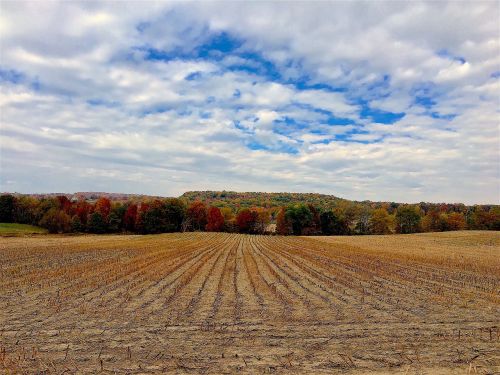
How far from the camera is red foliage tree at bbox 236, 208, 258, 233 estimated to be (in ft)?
343

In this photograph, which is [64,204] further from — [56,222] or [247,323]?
[247,323]

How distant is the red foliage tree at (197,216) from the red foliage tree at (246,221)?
9.65 metres

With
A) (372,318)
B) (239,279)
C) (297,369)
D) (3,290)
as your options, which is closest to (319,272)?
(239,279)

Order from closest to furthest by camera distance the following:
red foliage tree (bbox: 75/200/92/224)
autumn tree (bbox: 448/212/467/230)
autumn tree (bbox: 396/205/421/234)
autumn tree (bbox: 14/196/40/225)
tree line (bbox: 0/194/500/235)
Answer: tree line (bbox: 0/194/500/235), red foliage tree (bbox: 75/200/92/224), autumn tree (bbox: 14/196/40/225), autumn tree (bbox: 448/212/467/230), autumn tree (bbox: 396/205/421/234)

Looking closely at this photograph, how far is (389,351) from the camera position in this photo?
9.48 metres

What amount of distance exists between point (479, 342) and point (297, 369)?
5.64 m

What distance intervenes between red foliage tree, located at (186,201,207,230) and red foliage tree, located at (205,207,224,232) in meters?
1.67

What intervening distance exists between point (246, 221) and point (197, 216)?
1383cm

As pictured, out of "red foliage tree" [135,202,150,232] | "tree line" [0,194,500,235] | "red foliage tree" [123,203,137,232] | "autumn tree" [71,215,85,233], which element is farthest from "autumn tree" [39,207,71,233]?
"red foliage tree" [135,202,150,232]

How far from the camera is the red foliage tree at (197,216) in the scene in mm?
102562

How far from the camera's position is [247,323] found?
39.2 feet

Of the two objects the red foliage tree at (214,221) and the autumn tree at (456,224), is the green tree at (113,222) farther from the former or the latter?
the autumn tree at (456,224)

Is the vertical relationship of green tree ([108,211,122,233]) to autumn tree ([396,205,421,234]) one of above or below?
below

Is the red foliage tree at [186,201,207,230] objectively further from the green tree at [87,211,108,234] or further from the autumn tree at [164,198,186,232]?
the green tree at [87,211,108,234]
